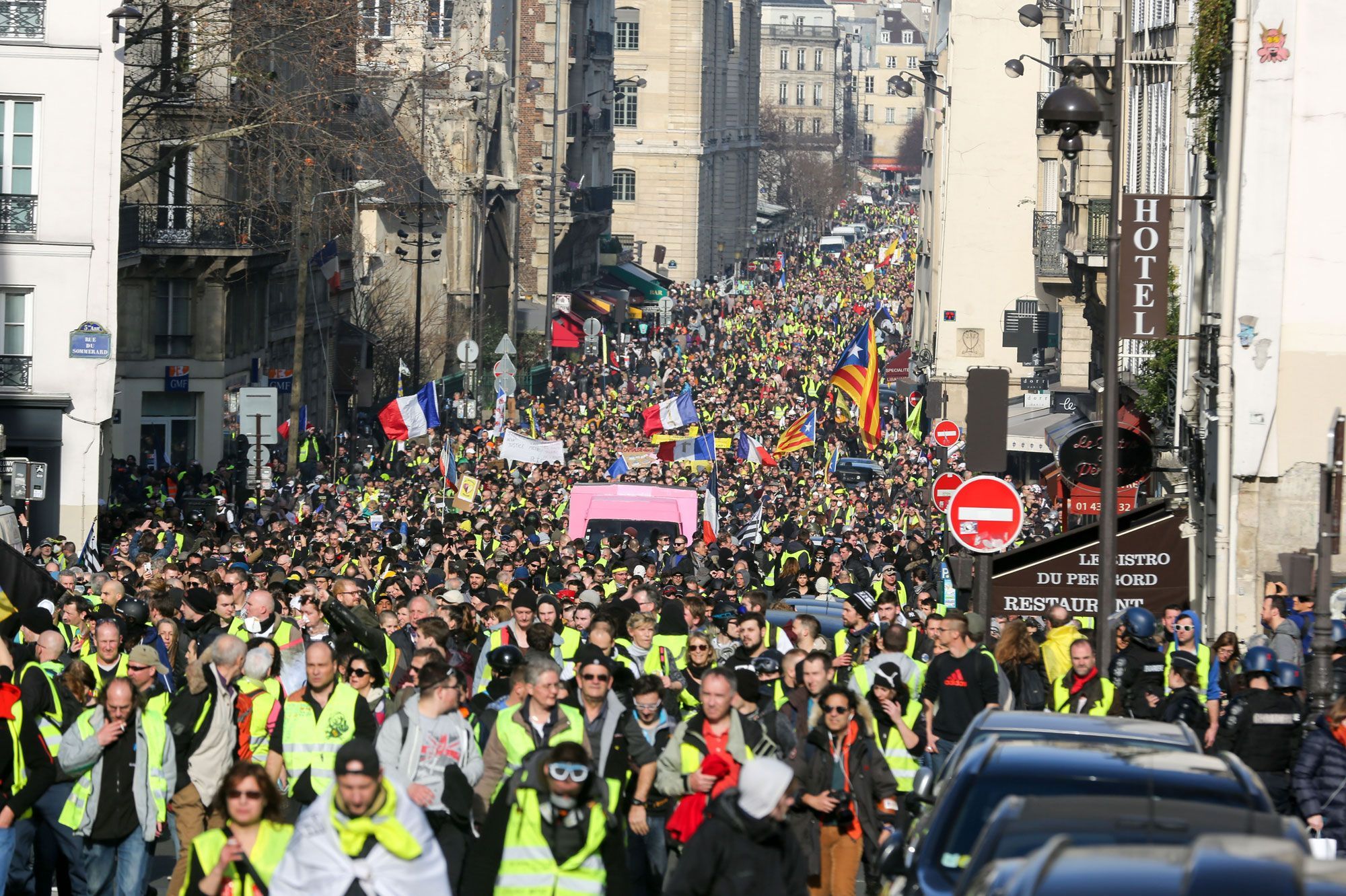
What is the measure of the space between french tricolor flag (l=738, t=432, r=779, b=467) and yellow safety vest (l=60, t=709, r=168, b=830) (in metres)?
31.6

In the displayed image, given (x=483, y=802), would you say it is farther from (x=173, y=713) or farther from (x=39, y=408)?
(x=39, y=408)

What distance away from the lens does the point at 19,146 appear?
1417 inches

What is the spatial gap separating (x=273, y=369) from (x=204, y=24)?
13.6m

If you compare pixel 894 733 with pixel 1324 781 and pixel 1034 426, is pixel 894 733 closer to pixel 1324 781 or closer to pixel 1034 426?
pixel 1324 781

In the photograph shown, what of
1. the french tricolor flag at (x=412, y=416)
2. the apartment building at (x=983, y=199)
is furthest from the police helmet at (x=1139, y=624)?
the apartment building at (x=983, y=199)

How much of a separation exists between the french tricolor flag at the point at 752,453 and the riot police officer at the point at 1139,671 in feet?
91.6

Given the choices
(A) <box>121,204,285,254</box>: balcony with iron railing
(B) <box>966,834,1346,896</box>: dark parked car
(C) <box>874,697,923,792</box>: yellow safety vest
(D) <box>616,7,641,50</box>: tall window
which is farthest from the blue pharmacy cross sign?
(D) <box>616,7,641,50</box>: tall window

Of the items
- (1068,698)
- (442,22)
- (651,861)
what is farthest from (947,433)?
(442,22)

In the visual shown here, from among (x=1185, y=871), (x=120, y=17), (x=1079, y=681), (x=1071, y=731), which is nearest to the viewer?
(x=1185, y=871)

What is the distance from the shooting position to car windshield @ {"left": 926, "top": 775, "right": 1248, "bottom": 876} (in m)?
8.42

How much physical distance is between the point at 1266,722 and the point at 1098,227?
84.0ft

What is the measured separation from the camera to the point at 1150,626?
574 inches

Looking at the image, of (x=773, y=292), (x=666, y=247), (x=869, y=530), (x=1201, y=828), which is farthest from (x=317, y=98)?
(x=666, y=247)

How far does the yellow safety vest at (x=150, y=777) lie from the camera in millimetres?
10836
